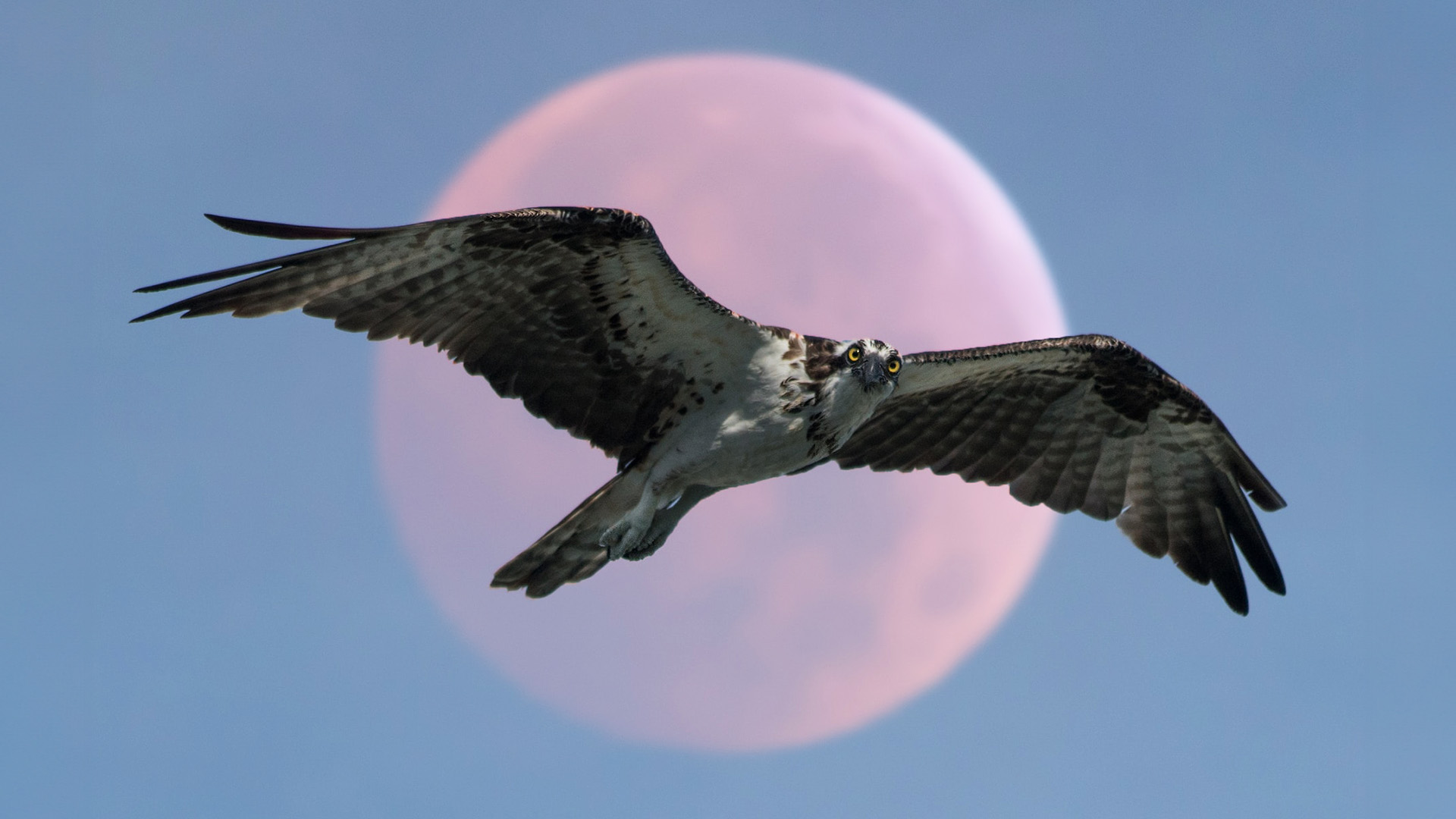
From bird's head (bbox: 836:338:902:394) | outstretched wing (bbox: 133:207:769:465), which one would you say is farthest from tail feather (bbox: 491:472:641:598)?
bird's head (bbox: 836:338:902:394)

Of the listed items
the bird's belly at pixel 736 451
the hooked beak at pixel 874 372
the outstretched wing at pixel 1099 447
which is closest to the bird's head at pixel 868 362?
the hooked beak at pixel 874 372

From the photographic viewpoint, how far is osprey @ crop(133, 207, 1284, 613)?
31.1ft

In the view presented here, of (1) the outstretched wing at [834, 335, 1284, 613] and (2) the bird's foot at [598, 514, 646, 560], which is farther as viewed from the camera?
(1) the outstretched wing at [834, 335, 1284, 613]

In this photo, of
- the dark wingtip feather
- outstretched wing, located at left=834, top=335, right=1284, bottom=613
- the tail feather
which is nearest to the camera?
the dark wingtip feather

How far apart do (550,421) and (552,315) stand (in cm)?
91

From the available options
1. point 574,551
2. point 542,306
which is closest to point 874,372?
point 542,306

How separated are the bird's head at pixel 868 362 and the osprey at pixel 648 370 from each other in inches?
0.6

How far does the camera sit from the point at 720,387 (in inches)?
405

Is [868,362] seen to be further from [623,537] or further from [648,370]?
[623,537]

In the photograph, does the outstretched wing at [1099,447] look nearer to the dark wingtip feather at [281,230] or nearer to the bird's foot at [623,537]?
the bird's foot at [623,537]

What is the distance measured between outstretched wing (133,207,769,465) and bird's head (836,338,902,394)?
2.08 ft

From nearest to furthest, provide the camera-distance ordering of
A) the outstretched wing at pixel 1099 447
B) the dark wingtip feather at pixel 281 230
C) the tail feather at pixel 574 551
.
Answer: the dark wingtip feather at pixel 281 230 < the tail feather at pixel 574 551 < the outstretched wing at pixel 1099 447

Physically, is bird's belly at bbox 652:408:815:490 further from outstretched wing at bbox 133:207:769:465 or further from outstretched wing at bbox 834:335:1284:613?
outstretched wing at bbox 834:335:1284:613

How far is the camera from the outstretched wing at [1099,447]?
11.9 meters
